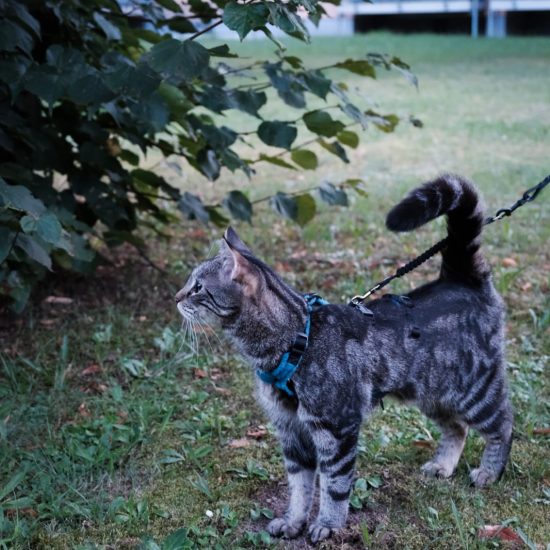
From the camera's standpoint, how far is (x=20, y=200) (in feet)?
10.6

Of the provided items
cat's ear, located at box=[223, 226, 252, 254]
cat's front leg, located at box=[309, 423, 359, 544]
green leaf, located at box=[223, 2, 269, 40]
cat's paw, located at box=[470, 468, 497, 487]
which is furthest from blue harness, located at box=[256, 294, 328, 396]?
green leaf, located at box=[223, 2, 269, 40]

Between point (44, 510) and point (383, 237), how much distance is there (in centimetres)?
364

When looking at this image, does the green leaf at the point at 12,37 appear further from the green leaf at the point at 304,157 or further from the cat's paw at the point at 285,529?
the cat's paw at the point at 285,529

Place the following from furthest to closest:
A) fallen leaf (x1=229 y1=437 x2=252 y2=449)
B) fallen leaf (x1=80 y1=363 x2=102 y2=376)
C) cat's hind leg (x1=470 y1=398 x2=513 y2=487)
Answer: fallen leaf (x1=80 y1=363 x2=102 y2=376) → fallen leaf (x1=229 y1=437 x2=252 y2=449) → cat's hind leg (x1=470 y1=398 x2=513 y2=487)

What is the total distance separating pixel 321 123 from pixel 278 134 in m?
0.23

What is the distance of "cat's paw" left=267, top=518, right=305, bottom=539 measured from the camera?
2.89 m

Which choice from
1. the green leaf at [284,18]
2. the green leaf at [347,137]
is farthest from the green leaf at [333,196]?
the green leaf at [284,18]

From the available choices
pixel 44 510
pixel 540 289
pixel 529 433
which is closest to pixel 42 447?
pixel 44 510

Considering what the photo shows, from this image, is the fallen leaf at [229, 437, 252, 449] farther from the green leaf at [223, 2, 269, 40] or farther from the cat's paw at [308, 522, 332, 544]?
the green leaf at [223, 2, 269, 40]

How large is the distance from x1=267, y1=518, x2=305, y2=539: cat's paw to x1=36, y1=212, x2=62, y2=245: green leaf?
1314 millimetres

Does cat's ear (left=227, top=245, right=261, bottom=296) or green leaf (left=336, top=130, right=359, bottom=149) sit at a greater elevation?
cat's ear (left=227, top=245, right=261, bottom=296)

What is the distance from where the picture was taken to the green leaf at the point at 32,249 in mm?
3496

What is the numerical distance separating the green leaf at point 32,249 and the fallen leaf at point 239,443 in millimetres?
1076

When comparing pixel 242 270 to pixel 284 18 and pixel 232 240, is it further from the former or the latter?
pixel 284 18
